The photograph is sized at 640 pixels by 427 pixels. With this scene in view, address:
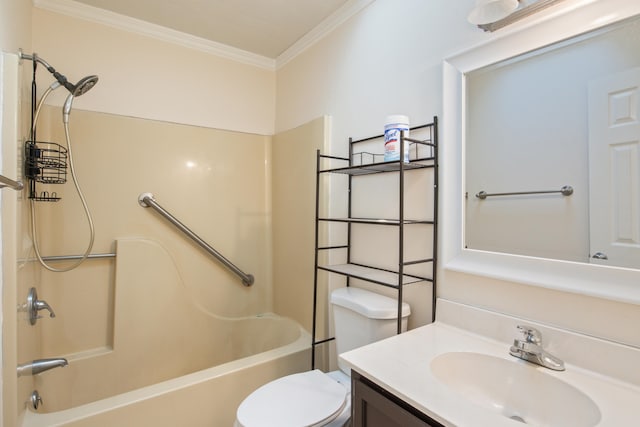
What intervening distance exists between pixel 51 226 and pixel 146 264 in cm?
52

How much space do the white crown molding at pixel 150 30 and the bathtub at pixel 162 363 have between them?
1.30 m

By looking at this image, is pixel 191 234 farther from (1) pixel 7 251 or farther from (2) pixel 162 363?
(1) pixel 7 251

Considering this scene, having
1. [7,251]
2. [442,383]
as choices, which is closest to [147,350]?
[7,251]

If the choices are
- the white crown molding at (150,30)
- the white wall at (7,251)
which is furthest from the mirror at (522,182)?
the white crown molding at (150,30)

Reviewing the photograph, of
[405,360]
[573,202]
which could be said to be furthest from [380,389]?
[573,202]

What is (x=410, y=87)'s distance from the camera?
53.4 inches

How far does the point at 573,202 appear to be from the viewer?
0.91m

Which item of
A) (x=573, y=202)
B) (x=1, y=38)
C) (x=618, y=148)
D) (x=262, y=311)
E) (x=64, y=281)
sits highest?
(x=1, y=38)

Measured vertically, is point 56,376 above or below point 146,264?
below

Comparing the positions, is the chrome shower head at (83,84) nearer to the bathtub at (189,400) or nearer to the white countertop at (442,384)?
the bathtub at (189,400)

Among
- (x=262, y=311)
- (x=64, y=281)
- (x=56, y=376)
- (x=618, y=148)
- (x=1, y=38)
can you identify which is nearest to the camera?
(x=618, y=148)

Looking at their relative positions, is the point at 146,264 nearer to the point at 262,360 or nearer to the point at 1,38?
the point at 262,360

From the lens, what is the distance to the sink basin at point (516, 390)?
769mm

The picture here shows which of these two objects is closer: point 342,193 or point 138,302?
point 342,193
